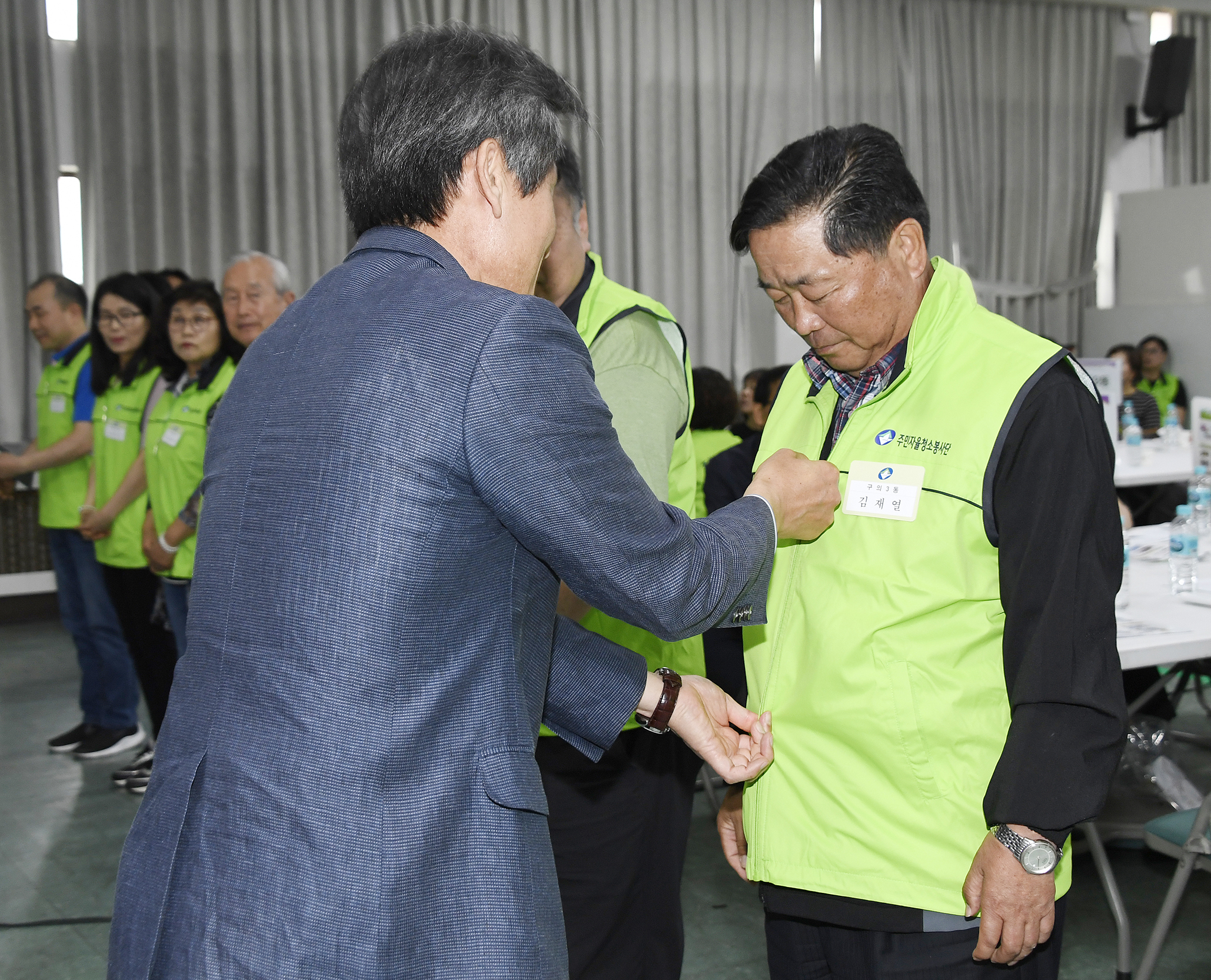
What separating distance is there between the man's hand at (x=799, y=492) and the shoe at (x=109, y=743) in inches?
154

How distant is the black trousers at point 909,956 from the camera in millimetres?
1253

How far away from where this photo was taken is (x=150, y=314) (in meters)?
4.18

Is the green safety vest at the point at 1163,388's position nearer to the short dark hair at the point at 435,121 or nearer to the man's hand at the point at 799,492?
the man's hand at the point at 799,492

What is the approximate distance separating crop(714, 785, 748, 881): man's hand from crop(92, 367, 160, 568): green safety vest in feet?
10.2

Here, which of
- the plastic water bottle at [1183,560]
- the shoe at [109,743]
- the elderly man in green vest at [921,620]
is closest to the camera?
the elderly man in green vest at [921,620]

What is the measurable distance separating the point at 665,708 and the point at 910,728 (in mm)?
299

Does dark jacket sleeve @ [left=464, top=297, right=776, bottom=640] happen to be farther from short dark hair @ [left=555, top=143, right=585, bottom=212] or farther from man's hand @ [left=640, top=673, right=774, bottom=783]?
short dark hair @ [left=555, top=143, right=585, bottom=212]

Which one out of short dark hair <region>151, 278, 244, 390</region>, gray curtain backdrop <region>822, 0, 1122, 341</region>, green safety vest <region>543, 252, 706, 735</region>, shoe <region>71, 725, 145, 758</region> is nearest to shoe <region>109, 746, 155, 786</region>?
shoe <region>71, 725, 145, 758</region>

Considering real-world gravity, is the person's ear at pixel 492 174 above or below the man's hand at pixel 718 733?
above

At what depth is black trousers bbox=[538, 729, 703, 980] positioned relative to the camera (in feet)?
5.65

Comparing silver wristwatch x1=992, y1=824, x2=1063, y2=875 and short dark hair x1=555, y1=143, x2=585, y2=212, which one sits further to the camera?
short dark hair x1=555, y1=143, x2=585, y2=212

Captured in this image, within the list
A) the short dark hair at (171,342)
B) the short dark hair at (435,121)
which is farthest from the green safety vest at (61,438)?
the short dark hair at (435,121)

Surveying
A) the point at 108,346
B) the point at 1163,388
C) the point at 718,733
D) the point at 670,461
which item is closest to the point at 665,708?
the point at 718,733

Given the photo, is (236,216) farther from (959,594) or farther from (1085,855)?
(959,594)
